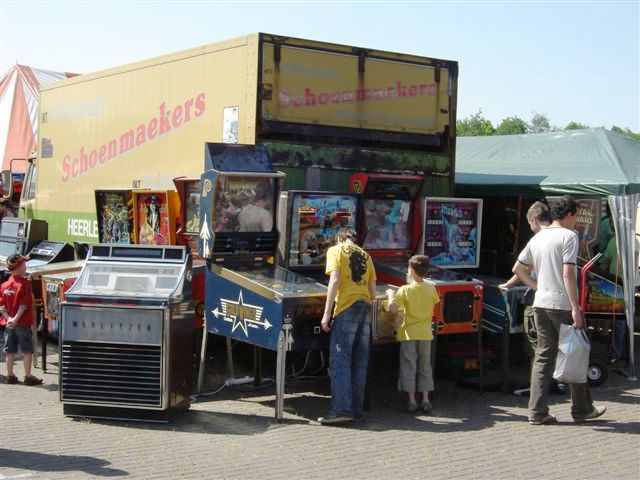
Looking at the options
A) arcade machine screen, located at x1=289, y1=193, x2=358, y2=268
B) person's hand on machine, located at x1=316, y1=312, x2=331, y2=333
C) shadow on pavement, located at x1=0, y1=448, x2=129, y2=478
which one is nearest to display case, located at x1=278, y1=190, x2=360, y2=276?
arcade machine screen, located at x1=289, y1=193, x2=358, y2=268

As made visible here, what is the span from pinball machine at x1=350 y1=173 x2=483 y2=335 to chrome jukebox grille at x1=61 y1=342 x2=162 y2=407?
3055 mm

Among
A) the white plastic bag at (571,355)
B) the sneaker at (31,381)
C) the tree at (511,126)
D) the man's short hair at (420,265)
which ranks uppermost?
the tree at (511,126)

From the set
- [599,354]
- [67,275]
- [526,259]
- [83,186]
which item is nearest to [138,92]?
[83,186]

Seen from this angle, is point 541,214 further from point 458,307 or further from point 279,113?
point 279,113

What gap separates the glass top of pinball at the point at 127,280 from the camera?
805 centimetres

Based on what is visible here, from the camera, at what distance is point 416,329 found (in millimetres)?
8672

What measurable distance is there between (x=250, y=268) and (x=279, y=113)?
1.88m

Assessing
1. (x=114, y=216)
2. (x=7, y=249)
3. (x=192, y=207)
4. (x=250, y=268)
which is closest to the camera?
(x=250, y=268)

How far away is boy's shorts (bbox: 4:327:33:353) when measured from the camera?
9.55 metres

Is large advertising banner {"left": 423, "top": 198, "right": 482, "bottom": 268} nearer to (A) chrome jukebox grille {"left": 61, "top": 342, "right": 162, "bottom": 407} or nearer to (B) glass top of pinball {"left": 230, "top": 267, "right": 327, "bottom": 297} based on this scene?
(B) glass top of pinball {"left": 230, "top": 267, "right": 327, "bottom": 297}

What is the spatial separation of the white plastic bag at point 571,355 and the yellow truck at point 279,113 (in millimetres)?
3532

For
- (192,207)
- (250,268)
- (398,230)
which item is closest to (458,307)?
(398,230)

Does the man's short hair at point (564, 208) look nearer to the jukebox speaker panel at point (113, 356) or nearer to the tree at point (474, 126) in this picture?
the jukebox speaker panel at point (113, 356)

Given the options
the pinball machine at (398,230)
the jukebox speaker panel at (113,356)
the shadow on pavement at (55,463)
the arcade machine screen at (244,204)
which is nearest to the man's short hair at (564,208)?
the pinball machine at (398,230)
